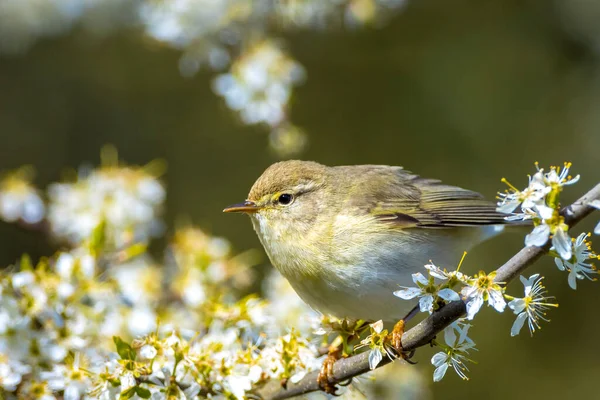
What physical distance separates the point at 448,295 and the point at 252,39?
2772 mm

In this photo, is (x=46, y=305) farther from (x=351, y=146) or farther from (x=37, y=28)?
(x=351, y=146)

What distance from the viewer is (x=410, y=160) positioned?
702 centimetres

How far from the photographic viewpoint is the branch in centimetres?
183

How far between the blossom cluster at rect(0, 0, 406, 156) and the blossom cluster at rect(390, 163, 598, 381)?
84.0 inches

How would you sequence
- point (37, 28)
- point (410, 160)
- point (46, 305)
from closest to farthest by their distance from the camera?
point (46, 305) < point (37, 28) < point (410, 160)

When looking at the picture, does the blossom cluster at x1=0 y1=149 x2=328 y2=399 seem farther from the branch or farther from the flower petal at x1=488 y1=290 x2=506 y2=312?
the flower petal at x1=488 y1=290 x2=506 y2=312

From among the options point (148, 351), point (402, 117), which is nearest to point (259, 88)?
point (148, 351)

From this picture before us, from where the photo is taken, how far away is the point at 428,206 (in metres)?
3.45

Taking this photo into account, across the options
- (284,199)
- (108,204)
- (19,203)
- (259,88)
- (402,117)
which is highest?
(402,117)

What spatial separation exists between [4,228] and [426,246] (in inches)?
179

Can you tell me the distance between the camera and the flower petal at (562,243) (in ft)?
5.92

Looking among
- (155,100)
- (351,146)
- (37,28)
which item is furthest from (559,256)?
(155,100)

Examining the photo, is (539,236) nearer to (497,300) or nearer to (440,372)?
(497,300)

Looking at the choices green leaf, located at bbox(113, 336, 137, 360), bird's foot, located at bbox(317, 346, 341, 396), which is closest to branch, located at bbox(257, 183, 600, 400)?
bird's foot, located at bbox(317, 346, 341, 396)
